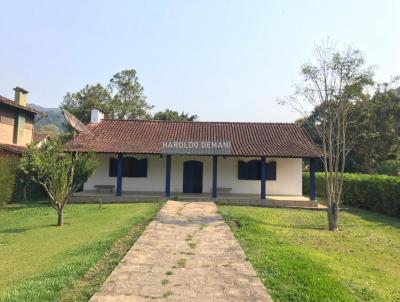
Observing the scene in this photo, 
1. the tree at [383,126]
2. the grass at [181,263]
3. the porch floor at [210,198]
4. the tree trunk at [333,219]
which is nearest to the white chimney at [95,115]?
the porch floor at [210,198]

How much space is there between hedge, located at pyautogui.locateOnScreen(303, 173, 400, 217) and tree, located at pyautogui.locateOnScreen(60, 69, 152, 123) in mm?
25610

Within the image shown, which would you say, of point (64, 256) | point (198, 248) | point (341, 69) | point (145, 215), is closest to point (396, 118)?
point (341, 69)

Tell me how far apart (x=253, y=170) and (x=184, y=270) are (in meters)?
15.6

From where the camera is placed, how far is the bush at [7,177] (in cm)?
2016

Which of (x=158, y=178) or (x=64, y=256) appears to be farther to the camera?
(x=158, y=178)

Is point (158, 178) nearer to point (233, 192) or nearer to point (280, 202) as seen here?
point (233, 192)

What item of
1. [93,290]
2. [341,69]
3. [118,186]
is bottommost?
[93,290]

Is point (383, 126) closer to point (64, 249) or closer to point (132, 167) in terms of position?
point (132, 167)

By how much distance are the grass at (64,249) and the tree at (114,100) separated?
85.2 ft

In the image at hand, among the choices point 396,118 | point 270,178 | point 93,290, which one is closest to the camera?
point 93,290

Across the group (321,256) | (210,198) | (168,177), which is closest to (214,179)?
(210,198)

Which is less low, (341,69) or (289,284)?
(341,69)

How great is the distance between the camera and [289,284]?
651cm

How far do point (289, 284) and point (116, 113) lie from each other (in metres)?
42.0
